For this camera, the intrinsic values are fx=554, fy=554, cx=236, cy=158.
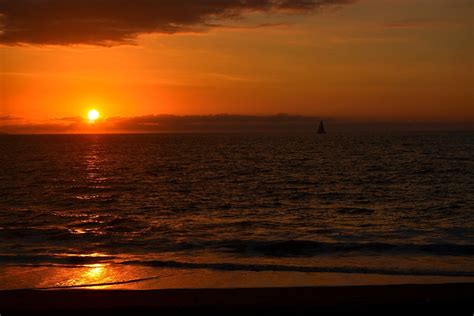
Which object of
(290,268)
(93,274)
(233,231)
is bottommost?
(233,231)

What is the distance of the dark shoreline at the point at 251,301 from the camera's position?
337 inches

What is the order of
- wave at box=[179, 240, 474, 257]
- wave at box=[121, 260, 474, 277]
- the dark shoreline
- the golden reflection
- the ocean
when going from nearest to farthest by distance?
the dark shoreline < the golden reflection < wave at box=[121, 260, 474, 277] < the ocean < wave at box=[179, 240, 474, 257]

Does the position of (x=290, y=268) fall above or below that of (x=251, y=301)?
below

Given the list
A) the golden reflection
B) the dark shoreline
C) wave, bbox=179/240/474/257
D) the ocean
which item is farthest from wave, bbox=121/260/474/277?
the dark shoreline

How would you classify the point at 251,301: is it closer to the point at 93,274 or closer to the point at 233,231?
the point at 93,274

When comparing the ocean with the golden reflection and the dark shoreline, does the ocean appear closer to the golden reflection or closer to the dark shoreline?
the golden reflection

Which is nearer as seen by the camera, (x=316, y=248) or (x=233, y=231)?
(x=316, y=248)

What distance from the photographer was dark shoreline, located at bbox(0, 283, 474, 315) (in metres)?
8.55

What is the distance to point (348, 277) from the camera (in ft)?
41.4

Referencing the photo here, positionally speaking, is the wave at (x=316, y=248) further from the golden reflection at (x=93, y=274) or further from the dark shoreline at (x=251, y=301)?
the dark shoreline at (x=251, y=301)

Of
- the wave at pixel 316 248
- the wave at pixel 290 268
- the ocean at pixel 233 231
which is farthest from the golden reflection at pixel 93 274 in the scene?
the wave at pixel 316 248

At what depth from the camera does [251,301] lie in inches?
358

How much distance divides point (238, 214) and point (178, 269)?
11.2 metres

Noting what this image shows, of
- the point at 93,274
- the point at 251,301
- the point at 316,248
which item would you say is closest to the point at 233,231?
the point at 316,248
